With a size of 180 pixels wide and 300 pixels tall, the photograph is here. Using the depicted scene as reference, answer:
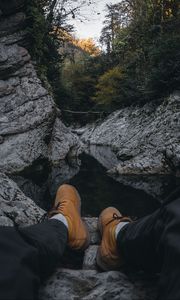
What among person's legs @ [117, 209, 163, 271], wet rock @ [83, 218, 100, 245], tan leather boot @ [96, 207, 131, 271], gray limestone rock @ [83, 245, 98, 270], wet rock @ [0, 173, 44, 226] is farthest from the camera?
wet rock @ [83, 218, 100, 245]

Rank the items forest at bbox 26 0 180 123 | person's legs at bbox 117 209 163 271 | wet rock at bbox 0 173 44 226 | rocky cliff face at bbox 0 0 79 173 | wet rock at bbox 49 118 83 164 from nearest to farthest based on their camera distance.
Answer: person's legs at bbox 117 209 163 271 → wet rock at bbox 0 173 44 226 → rocky cliff face at bbox 0 0 79 173 → wet rock at bbox 49 118 83 164 → forest at bbox 26 0 180 123

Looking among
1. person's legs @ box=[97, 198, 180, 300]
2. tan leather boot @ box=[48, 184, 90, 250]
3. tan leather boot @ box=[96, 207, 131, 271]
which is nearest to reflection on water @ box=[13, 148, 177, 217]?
tan leather boot @ box=[48, 184, 90, 250]

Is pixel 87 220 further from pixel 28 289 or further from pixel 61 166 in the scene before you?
pixel 61 166

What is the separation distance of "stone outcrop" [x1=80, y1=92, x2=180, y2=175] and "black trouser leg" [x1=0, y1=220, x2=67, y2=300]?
216 inches

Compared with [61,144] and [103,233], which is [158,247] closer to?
[103,233]

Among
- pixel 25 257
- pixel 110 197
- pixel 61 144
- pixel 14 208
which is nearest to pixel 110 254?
pixel 25 257

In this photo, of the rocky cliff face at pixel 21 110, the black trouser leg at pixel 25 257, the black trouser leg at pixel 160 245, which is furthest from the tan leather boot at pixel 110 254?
the rocky cliff face at pixel 21 110

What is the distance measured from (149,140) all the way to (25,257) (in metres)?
7.78

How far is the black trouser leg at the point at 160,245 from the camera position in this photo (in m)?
1.10

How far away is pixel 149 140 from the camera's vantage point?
881 cm

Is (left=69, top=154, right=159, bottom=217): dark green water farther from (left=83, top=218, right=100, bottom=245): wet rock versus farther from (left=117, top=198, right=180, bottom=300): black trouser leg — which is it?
(left=117, top=198, right=180, bottom=300): black trouser leg

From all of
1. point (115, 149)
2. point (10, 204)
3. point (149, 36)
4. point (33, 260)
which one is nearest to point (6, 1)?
point (115, 149)

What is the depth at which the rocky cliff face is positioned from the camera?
26.8 ft

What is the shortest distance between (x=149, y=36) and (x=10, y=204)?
1656 centimetres
